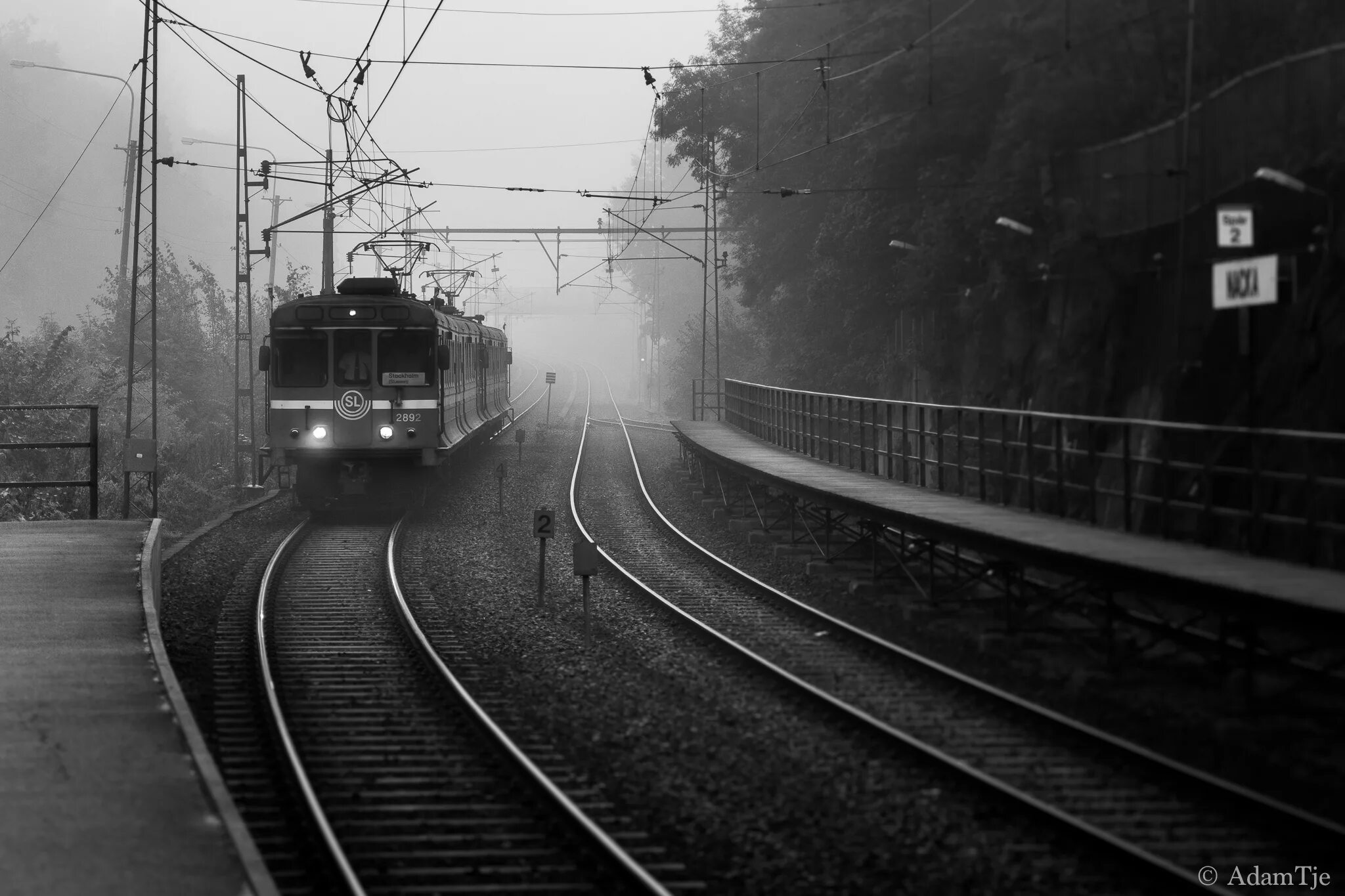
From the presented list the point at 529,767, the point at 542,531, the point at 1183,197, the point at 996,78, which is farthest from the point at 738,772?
the point at 996,78

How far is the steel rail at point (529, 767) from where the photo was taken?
20.7ft

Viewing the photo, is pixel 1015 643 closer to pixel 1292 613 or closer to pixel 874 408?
pixel 1292 613

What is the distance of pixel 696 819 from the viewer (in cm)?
730

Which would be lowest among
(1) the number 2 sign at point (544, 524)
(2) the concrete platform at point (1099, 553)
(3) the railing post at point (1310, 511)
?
(1) the number 2 sign at point (544, 524)

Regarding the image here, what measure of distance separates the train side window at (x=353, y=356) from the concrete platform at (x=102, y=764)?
827 centimetres

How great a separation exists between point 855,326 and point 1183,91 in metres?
14.6

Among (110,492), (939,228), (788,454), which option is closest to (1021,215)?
(939,228)

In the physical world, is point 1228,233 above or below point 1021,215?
below

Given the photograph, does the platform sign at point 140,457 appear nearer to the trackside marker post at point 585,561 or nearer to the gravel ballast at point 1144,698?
the trackside marker post at point 585,561

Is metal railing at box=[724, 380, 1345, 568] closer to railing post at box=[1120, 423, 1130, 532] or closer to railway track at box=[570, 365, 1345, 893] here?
railing post at box=[1120, 423, 1130, 532]

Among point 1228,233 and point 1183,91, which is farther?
point 1183,91

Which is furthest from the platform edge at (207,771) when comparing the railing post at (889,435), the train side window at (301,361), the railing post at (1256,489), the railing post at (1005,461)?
the railing post at (889,435)

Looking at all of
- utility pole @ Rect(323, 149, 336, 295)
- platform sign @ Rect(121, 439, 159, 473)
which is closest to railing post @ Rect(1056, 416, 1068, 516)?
platform sign @ Rect(121, 439, 159, 473)

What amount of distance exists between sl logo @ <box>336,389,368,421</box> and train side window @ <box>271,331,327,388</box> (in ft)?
1.22
